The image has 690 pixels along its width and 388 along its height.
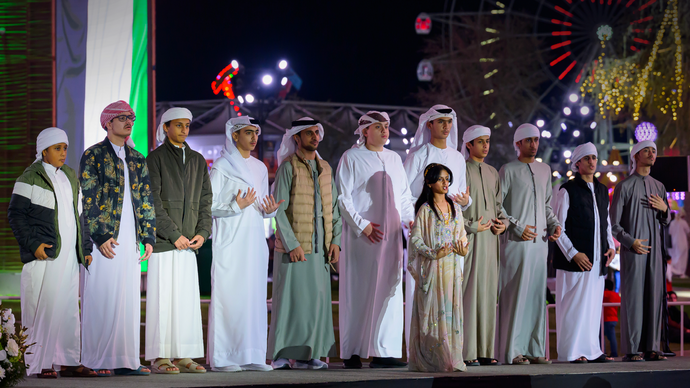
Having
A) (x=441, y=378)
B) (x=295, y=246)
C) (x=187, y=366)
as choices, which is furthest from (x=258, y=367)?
(x=441, y=378)

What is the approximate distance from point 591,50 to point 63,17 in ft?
70.8

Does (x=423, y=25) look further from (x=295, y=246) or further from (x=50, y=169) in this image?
(x=50, y=169)

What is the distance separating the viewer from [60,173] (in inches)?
214

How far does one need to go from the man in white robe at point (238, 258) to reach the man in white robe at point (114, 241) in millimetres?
603

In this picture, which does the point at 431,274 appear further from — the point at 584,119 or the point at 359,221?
the point at 584,119

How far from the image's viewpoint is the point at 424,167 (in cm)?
643

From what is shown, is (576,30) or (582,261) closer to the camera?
(582,261)

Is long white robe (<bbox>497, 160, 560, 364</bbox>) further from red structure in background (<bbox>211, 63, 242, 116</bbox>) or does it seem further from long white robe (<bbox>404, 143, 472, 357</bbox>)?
red structure in background (<bbox>211, 63, 242, 116</bbox>)

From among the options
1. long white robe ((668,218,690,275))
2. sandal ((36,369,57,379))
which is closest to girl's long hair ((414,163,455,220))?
sandal ((36,369,57,379))

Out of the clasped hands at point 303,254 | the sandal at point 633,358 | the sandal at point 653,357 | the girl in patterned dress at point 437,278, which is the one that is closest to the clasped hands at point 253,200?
the clasped hands at point 303,254

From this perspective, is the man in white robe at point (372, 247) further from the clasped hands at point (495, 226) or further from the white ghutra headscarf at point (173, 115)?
the white ghutra headscarf at point (173, 115)

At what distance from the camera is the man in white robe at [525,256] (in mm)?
6391

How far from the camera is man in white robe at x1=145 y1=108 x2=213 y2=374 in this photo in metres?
5.48

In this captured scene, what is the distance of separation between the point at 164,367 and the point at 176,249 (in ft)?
2.76
